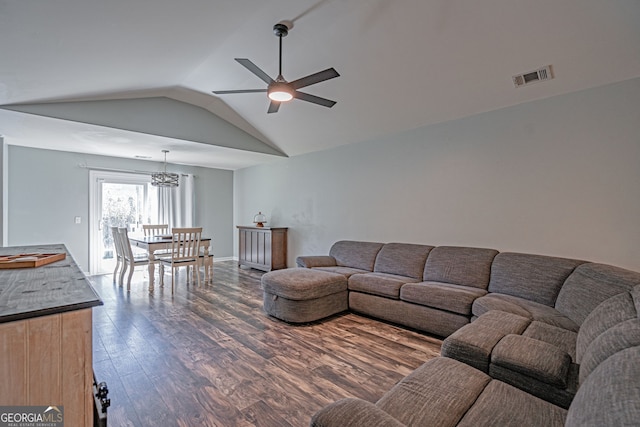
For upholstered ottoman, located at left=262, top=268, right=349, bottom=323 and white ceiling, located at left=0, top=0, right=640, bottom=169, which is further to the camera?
upholstered ottoman, located at left=262, top=268, right=349, bottom=323

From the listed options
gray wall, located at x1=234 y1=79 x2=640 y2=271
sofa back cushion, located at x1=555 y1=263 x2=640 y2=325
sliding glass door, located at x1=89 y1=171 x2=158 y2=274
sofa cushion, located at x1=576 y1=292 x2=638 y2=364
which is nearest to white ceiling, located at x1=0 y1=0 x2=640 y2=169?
gray wall, located at x1=234 y1=79 x2=640 y2=271

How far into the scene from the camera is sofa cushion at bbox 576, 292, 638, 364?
146 centimetres

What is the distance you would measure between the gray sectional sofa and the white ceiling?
1.81m

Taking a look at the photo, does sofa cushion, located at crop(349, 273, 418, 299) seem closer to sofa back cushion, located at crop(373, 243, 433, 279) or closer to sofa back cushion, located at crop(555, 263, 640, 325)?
sofa back cushion, located at crop(373, 243, 433, 279)

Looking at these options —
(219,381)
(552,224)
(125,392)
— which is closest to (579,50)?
(552,224)

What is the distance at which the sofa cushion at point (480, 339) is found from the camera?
171 cm

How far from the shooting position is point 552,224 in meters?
3.09

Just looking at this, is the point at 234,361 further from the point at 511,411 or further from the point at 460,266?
the point at 460,266

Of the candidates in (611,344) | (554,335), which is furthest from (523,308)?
(611,344)

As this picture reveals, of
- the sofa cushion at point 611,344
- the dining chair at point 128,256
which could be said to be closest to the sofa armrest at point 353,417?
the sofa cushion at point 611,344

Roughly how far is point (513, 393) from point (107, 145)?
6112 millimetres

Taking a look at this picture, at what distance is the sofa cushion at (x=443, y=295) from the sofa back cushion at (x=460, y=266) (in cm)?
12

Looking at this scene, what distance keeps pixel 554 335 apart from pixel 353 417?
5.66 feet

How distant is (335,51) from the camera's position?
10.6 feet
